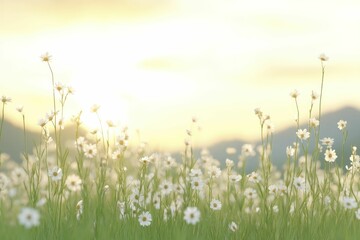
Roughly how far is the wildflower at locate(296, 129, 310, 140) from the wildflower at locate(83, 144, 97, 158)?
2214mm

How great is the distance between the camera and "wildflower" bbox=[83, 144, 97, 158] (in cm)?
615

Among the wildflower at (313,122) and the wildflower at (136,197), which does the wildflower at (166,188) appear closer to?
the wildflower at (136,197)

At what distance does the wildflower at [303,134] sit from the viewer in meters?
6.22

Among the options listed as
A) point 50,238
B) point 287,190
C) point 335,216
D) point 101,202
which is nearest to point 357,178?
point 335,216

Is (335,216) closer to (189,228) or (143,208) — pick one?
(189,228)

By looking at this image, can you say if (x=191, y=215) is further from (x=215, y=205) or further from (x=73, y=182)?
(x=73, y=182)

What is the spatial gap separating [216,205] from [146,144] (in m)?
1.68

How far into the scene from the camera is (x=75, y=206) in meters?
6.04

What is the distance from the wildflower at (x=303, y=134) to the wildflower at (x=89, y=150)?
221 cm

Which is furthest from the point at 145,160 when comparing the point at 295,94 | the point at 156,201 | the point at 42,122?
the point at 295,94

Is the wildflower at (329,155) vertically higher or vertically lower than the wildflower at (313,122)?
lower

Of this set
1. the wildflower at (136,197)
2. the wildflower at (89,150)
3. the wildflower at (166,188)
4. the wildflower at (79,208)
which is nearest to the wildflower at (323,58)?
the wildflower at (166,188)

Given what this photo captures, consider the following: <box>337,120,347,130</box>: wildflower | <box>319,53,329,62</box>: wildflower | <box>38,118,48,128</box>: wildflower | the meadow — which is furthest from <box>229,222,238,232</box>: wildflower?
<box>38,118,48,128</box>: wildflower

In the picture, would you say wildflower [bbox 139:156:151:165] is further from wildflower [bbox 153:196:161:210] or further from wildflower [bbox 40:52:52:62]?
wildflower [bbox 40:52:52:62]
